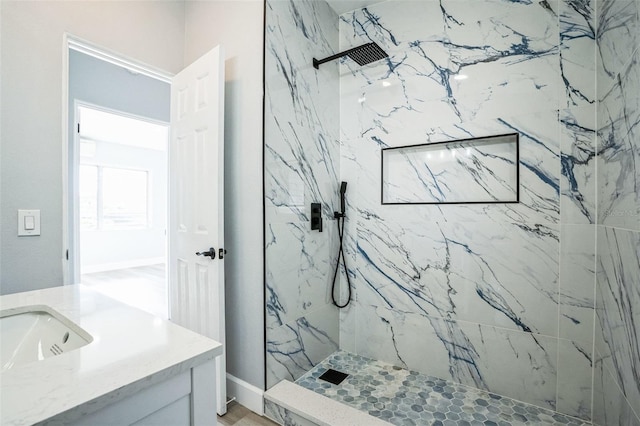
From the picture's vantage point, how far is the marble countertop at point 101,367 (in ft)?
1.82

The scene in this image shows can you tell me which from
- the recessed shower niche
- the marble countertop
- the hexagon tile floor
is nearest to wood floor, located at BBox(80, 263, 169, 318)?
the hexagon tile floor

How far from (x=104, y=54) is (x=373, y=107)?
1.81 m

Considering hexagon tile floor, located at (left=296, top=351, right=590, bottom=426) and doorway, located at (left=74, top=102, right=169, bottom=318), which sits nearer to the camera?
hexagon tile floor, located at (left=296, top=351, right=590, bottom=426)

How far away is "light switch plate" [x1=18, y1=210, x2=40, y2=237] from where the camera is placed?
5.16 feet

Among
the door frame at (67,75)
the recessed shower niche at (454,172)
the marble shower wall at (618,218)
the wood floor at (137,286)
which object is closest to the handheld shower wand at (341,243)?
the recessed shower niche at (454,172)

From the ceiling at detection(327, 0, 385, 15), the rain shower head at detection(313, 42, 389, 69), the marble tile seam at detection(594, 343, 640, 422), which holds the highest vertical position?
the ceiling at detection(327, 0, 385, 15)

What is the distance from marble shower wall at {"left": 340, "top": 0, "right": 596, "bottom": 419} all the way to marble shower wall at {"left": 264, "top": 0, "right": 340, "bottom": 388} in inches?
7.6

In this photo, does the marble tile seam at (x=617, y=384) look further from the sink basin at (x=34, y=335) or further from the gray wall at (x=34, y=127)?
the gray wall at (x=34, y=127)

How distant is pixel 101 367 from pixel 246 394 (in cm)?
138

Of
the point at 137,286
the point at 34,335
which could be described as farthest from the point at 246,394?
the point at 137,286

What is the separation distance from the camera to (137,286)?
4801 millimetres

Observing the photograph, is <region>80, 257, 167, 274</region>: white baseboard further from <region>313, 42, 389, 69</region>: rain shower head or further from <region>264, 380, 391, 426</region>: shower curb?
<region>313, 42, 389, 69</region>: rain shower head

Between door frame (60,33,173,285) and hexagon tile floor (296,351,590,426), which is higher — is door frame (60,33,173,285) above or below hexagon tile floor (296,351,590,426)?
above

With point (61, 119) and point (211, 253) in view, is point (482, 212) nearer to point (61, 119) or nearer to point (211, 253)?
point (211, 253)
